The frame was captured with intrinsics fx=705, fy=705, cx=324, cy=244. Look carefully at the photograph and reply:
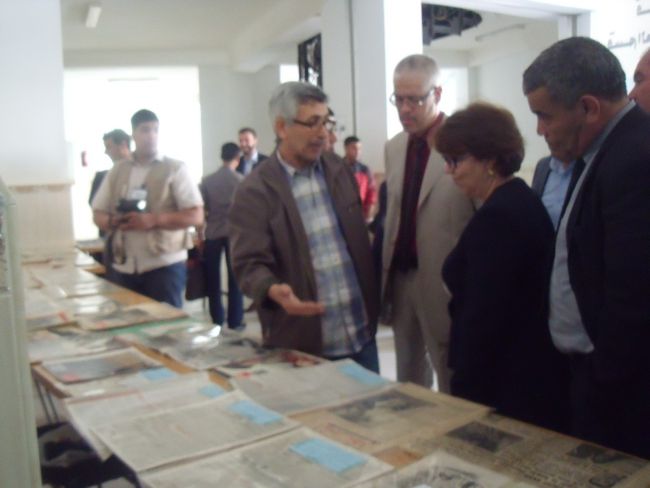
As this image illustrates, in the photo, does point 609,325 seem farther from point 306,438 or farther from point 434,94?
point 434,94

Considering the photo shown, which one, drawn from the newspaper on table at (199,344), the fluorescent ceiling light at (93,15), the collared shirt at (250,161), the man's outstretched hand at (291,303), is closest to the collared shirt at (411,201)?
the man's outstretched hand at (291,303)

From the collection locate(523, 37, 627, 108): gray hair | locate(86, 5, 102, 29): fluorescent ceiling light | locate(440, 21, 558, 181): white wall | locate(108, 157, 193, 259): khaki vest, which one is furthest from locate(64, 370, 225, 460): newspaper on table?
locate(440, 21, 558, 181): white wall

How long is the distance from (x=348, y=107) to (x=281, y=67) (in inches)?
171

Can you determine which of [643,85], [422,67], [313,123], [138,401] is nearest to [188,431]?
[138,401]

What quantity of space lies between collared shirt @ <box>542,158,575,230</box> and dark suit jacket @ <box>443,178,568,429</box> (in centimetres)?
48

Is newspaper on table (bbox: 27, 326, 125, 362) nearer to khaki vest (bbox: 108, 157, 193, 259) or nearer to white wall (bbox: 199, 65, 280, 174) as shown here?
khaki vest (bbox: 108, 157, 193, 259)

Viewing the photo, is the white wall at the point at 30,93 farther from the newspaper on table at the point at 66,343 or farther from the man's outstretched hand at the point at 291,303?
the man's outstretched hand at the point at 291,303

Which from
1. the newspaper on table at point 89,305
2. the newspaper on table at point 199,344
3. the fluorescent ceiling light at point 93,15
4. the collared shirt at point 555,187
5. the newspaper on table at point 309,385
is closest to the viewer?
the newspaper on table at point 309,385

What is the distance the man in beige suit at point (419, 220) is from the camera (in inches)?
86.5

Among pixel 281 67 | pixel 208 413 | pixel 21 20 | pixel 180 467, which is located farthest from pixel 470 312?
pixel 281 67

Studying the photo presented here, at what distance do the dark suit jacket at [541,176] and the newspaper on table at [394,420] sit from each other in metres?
0.91

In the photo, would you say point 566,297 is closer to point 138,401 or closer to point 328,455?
point 328,455

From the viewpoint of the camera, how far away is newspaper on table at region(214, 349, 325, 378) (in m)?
1.75

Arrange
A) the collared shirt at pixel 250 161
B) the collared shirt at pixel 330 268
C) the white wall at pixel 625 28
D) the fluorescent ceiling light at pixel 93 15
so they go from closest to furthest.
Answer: the collared shirt at pixel 330 268, the white wall at pixel 625 28, the collared shirt at pixel 250 161, the fluorescent ceiling light at pixel 93 15
